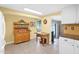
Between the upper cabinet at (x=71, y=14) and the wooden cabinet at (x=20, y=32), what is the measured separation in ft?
11.1

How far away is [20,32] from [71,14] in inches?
152

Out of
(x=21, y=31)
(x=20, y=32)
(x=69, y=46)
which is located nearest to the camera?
(x=69, y=46)

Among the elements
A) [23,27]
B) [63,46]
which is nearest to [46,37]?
[23,27]

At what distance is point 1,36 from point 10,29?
472 centimetres

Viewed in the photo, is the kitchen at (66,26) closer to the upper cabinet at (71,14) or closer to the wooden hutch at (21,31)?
the upper cabinet at (71,14)

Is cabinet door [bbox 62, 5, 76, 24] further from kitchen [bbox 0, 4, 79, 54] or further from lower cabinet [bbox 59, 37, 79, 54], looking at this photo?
lower cabinet [bbox 59, 37, 79, 54]

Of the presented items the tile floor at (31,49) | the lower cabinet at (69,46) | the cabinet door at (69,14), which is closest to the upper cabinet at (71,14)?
the cabinet door at (69,14)

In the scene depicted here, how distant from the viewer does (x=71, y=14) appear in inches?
150

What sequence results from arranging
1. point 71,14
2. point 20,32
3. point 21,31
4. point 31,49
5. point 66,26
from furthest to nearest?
point 21,31 < point 20,32 < point 31,49 < point 66,26 < point 71,14

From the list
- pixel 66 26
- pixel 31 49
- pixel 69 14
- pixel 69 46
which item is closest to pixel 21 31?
pixel 31 49

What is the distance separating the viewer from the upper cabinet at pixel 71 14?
361 cm

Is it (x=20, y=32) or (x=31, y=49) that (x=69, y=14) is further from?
(x=20, y=32)

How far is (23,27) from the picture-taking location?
709 centimetres
